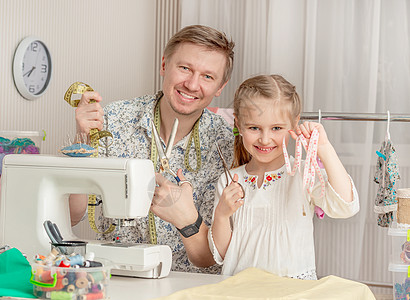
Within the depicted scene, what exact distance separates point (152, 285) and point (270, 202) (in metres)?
0.50

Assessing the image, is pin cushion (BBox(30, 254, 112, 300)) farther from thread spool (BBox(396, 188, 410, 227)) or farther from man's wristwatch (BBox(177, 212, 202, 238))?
thread spool (BBox(396, 188, 410, 227))

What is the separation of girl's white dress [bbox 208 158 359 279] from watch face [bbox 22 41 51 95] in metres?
1.14

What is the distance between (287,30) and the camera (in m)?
2.89

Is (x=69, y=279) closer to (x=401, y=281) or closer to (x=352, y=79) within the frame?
(x=401, y=281)

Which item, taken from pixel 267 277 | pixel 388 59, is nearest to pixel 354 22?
pixel 388 59

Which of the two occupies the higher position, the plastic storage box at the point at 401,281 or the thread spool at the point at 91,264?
the thread spool at the point at 91,264

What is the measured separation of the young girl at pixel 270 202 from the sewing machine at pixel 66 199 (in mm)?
255

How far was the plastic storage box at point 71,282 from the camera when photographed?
48.1 inches

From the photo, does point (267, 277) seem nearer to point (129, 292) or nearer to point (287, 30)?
point (129, 292)

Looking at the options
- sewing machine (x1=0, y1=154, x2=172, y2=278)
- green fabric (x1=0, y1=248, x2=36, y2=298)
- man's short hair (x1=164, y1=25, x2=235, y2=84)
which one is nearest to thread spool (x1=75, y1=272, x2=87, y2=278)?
green fabric (x1=0, y1=248, x2=36, y2=298)

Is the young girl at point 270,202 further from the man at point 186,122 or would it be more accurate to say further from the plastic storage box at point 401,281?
the plastic storage box at point 401,281

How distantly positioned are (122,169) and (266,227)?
0.53 meters

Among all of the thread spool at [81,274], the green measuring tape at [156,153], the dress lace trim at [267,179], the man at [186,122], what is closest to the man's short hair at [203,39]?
the man at [186,122]

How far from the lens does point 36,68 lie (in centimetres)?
254
